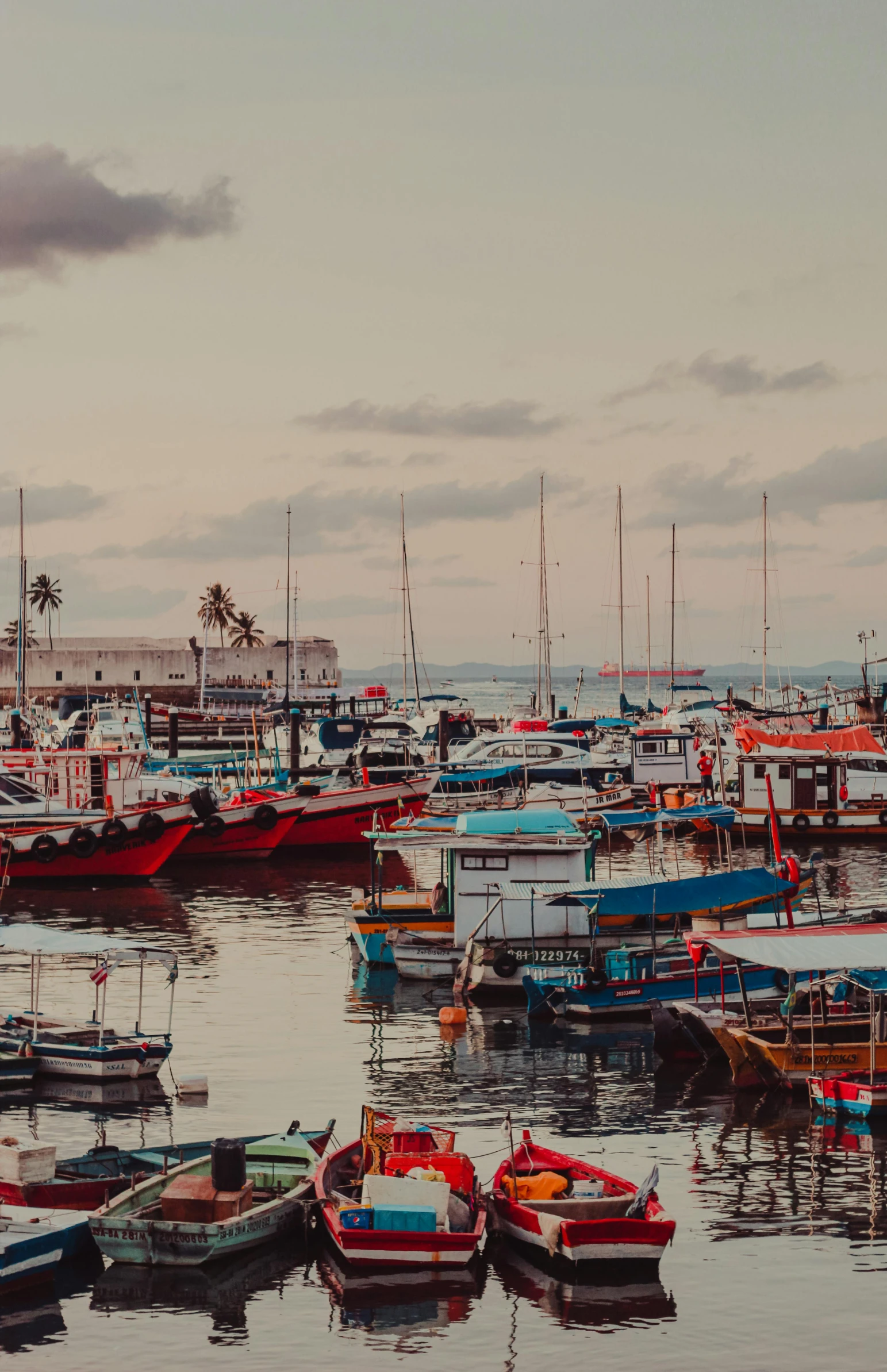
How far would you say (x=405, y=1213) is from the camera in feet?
60.2

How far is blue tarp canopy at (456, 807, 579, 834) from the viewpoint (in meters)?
36.1

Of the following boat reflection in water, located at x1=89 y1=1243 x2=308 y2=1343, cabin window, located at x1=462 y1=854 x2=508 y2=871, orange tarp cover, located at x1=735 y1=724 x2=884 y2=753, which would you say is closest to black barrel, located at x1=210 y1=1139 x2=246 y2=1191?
boat reflection in water, located at x1=89 y1=1243 x2=308 y2=1343

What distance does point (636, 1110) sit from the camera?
25422 mm

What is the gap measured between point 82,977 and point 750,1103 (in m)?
18.4

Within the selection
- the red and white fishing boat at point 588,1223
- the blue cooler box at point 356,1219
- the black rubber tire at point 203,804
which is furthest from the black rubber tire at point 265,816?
the blue cooler box at point 356,1219

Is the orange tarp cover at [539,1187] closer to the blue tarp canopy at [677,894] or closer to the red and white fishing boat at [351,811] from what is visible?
the blue tarp canopy at [677,894]

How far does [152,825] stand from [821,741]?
30.6 meters

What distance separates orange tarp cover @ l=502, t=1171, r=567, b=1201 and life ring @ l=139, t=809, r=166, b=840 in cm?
→ 3370

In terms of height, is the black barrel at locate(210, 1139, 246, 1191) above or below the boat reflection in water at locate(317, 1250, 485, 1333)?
above

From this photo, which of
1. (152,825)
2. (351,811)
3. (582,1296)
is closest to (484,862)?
(582,1296)

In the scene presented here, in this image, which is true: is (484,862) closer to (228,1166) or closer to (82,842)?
(228,1166)

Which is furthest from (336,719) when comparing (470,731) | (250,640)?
(250,640)

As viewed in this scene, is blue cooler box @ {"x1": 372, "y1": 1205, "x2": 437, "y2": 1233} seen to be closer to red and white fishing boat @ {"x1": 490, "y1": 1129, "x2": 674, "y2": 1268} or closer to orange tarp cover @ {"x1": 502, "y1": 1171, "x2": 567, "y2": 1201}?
red and white fishing boat @ {"x1": 490, "y1": 1129, "x2": 674, "y2": 1268}

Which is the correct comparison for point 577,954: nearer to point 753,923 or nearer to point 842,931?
point 753,923
